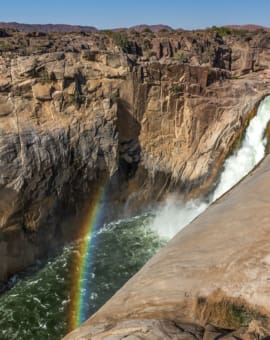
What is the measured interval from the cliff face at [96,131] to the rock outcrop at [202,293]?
26.4 ft

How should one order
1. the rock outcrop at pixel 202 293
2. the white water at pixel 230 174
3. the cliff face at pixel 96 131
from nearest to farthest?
the rock outcrop at pixel 202 293, the cliff face at pixel 96 131, the white water at pixel 230 174

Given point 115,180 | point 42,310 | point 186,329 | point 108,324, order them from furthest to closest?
1. point 115,180
2. point 42,310
3. point 108,324
4. point 186,329

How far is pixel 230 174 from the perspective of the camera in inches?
862

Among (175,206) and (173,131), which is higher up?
(173,131)

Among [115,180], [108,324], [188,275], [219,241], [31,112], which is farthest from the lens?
[115,180]

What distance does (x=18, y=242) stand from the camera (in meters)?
16.5

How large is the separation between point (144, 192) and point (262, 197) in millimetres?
9683

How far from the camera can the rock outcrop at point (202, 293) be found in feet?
21.9

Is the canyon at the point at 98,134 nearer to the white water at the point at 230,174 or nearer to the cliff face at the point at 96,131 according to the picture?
the cliff face at the point at 96,131

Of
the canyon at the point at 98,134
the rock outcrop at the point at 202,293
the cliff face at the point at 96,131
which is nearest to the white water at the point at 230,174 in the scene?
the canyon at the point at 98,134

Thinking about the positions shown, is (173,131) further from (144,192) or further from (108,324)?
(108,324)

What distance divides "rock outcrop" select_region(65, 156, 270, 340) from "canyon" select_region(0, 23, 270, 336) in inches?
316

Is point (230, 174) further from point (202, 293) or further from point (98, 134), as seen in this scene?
point (202, 293)

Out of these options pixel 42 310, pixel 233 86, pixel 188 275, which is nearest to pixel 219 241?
pixel 188 275
